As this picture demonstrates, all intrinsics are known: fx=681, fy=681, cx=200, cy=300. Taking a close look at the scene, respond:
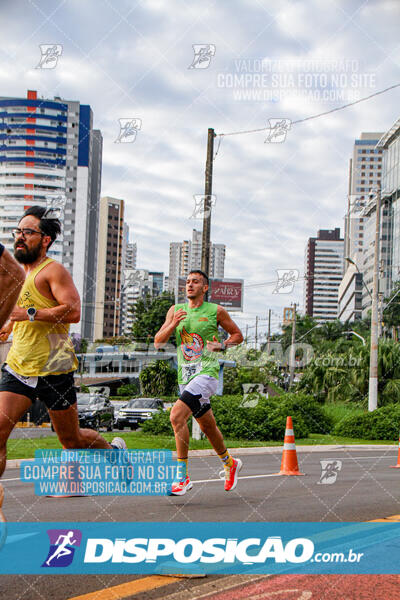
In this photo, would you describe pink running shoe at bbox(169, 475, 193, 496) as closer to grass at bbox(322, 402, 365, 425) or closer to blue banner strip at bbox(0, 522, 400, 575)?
blue banner strip at bbox(0, 522, 400, 575)

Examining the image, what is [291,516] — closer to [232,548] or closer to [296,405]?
[232,548]

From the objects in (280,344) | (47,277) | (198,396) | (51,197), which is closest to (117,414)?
(51,197)

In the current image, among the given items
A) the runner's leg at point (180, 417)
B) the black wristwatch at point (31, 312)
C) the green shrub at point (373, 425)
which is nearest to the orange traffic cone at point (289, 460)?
the runner's leg at point (180, 417)

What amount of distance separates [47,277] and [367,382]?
75.9ft

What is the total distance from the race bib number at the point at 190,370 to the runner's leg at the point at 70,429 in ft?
5.27

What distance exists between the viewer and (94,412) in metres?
23.0

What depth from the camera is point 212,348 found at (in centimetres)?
551

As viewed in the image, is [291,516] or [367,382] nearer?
[291,516]

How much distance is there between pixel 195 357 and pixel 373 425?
56.3ft

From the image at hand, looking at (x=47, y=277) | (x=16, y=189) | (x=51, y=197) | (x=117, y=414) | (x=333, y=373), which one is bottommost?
(x=117, y=414)

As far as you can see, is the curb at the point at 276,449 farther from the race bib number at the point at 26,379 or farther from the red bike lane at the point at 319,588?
the red bike lane at the point at 319,588

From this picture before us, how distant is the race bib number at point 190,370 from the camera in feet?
19.4
